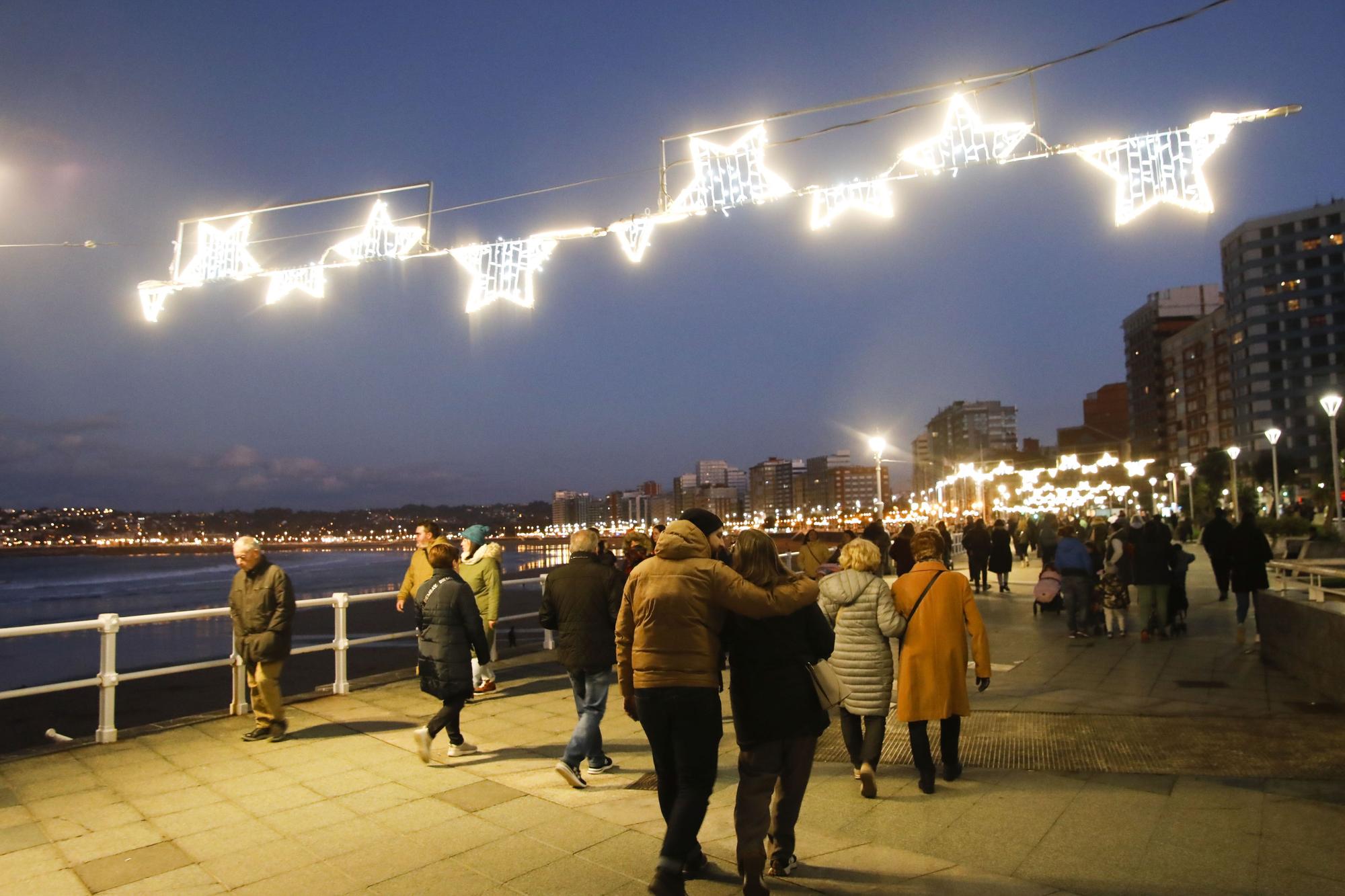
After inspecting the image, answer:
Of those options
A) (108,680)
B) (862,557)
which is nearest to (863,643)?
(862,557)

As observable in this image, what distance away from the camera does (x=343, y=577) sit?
3155 inches

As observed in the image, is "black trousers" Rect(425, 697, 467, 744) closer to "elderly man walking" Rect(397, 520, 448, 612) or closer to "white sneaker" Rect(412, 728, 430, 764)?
"white sneaker" Rect(412, 728, 430, 764)

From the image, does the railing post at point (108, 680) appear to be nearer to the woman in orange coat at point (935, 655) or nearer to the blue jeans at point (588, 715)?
the blue jeans at point (588, 715)

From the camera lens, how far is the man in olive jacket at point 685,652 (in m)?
3.77

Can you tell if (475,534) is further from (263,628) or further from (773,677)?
(773,677)

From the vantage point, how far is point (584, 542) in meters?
6.20

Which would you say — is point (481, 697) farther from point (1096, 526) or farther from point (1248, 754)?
point (1096, 526)

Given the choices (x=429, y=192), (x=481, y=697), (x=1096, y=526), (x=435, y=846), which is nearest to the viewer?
(x=435, y=846)

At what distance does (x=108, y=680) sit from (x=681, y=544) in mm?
5687

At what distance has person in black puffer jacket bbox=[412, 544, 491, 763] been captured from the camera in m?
6.28

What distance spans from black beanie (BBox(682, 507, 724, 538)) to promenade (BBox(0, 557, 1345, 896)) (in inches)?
63.3

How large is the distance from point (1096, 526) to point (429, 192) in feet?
36.3

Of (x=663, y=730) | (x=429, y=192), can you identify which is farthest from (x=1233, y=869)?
(x=429, y=192)

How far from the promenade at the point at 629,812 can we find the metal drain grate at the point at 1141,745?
0.03 meters
